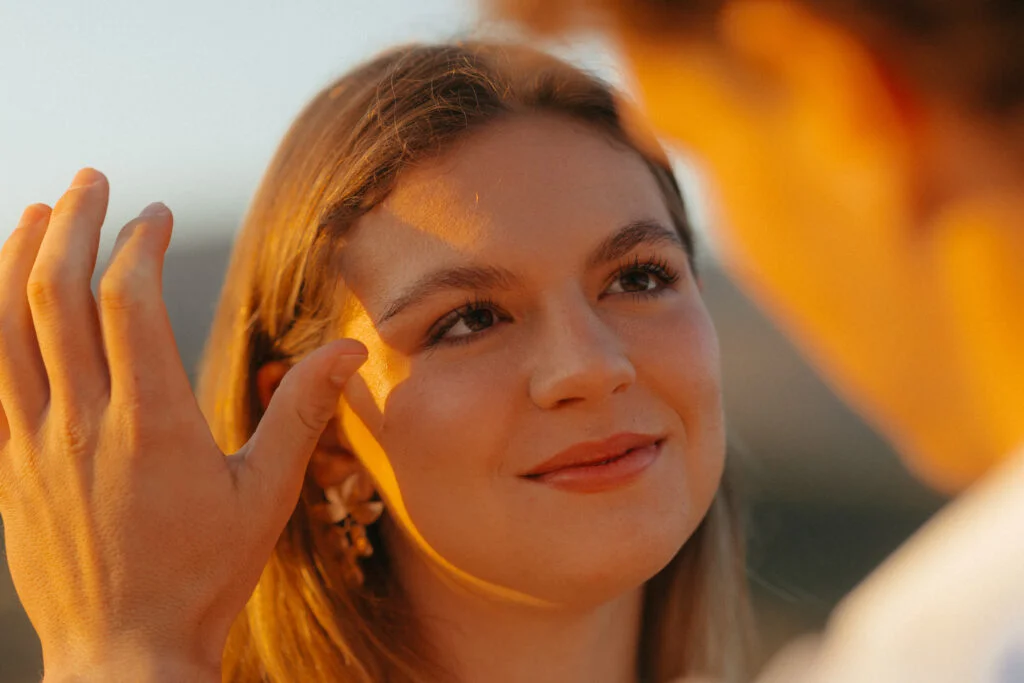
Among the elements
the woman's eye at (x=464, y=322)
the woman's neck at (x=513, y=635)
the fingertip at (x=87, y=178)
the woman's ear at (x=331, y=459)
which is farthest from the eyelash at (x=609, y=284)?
the fingertip at (x=87, y=178)

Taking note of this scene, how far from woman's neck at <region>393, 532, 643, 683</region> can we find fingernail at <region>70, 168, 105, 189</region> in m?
1.09

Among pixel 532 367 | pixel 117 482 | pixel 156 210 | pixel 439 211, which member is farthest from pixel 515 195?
pixel 117 482

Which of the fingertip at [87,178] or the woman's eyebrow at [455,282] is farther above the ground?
the fingertip at [87,178]

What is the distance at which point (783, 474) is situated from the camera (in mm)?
5609

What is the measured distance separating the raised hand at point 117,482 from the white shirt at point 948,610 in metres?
1.35

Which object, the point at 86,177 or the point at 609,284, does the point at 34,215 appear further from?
the point at 609,284

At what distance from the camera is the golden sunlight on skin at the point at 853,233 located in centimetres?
121

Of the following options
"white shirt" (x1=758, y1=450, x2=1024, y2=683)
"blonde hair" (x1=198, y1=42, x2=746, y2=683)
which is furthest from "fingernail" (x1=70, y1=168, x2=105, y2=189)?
"white shirt" (x1=758, y1=450, x2=1024, y2=683)

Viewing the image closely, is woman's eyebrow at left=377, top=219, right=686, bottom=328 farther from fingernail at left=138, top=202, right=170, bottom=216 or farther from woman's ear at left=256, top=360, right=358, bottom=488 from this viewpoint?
fingernail at left=138, top=202, right=170, bottom=216

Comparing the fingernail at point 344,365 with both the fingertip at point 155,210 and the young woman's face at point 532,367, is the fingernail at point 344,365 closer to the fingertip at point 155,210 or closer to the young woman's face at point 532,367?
the young woman's face at point 532,367

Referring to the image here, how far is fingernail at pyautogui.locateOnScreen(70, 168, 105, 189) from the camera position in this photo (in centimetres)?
255

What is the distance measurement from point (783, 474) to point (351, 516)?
3.18 metres

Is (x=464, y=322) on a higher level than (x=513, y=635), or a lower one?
higher

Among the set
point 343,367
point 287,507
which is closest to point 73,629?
point 287,507
